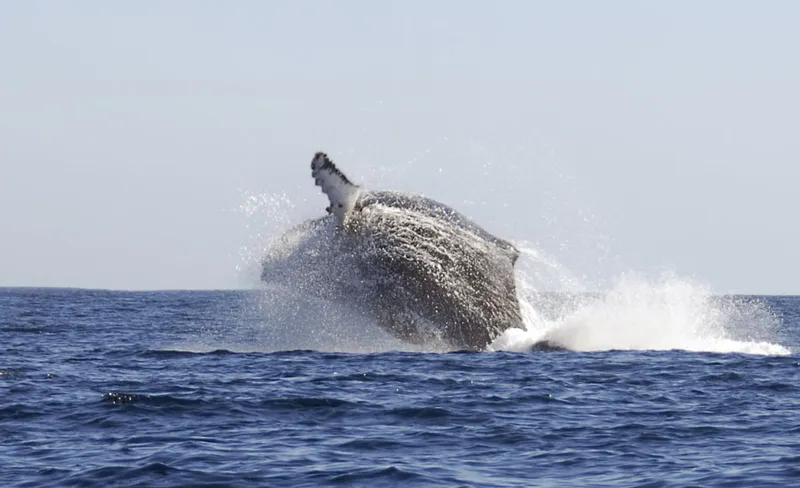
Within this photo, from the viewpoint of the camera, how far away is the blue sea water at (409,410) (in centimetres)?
1024

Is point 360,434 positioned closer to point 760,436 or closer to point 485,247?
point 760,436

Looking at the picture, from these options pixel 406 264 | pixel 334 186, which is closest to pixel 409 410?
pixel 334 186

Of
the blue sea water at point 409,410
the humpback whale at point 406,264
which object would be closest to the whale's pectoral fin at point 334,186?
the humpback whale at point 406,264

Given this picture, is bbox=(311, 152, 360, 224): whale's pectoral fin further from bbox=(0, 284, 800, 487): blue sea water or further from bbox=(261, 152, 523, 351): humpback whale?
bbox=(0, 284, 800, 487): blue sea water

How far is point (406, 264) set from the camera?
56.4ft

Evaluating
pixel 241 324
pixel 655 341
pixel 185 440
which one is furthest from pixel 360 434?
pixel 241 324

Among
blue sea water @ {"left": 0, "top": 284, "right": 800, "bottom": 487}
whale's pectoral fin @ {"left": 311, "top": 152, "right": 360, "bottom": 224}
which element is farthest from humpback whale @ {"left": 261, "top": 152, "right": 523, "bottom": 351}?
blue sea water @ {"left": 0, "top": 284, "right": 800, "bottom": 487}

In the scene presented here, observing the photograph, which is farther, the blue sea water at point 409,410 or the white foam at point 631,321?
the white foam at point 631,321

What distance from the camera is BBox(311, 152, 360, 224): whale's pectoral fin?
16125 millimetres

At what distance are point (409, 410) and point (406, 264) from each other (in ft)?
14.3

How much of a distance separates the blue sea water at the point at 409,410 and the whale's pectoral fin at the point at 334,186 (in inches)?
86.4

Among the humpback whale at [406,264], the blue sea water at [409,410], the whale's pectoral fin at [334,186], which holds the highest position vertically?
the whale's pectoral fin at [334,186]

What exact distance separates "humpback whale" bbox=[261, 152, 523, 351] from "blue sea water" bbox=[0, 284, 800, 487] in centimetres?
57

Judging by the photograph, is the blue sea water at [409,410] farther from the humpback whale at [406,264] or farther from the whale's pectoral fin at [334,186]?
the whale's pectoral fin at [334,186]
